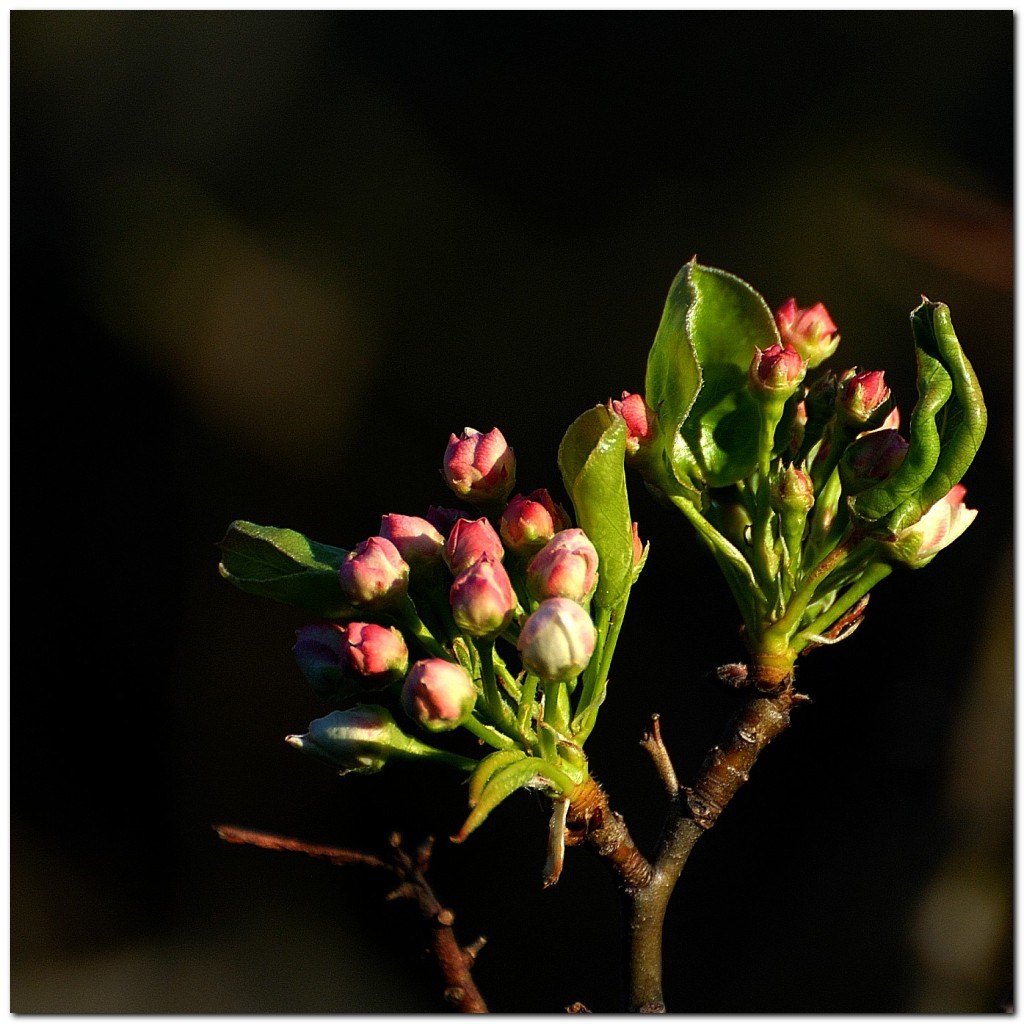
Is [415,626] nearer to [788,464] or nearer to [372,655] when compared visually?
[372,655]

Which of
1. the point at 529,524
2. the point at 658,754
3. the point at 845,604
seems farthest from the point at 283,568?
the point at 845,604

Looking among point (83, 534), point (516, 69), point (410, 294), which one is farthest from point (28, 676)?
point (516, 69)

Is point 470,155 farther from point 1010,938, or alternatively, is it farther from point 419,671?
point 419,671

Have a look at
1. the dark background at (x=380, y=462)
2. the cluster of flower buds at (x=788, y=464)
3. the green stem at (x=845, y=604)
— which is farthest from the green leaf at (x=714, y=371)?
the dark background at (x=380, y=462)

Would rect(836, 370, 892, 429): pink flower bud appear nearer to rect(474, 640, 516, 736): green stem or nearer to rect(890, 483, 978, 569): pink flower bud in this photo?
rect(890, 483, 978, 569): pink flower bud

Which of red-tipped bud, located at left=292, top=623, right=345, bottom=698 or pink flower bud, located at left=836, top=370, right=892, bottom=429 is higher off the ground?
pink flower bud, located at left=836, top=370, right=892, bottom=429

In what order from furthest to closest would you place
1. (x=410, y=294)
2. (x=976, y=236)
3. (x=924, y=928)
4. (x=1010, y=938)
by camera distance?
(x=410, y=294), (x=976, y=236), (x=924, y=928), (x=1010, y=938)

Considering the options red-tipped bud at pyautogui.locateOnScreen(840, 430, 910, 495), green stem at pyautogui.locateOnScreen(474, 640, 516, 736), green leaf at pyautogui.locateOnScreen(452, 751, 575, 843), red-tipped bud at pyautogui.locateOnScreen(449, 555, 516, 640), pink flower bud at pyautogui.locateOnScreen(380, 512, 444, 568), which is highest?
red-tipped bud at pyautogui.locateOnScreen(840, 430, 910, 495)

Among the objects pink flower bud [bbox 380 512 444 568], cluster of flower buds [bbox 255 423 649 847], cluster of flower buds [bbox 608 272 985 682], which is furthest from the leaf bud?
cluster of flower buds [bbox 608 272 985 682]

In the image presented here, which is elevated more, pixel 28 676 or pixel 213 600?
pixel 213 600
